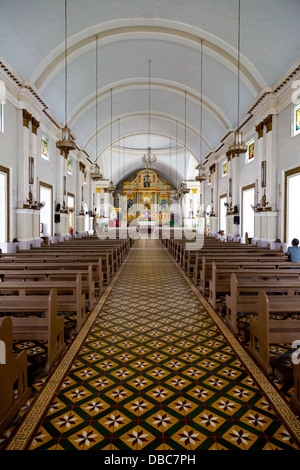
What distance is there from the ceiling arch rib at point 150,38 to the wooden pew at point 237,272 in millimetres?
7317

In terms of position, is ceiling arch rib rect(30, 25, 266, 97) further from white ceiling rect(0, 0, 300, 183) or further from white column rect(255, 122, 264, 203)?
white column rect(255, 122, 264, 203)

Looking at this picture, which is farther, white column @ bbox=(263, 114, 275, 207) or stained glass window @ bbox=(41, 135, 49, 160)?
stained glass window @ bbox=(41, 135, 49, 160)

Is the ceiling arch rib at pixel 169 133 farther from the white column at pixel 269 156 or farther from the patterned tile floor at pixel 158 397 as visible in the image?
the patterned tile floor at pixel 158 397

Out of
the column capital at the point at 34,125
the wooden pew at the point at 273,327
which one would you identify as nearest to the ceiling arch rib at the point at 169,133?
the column capital at the point at 34,125

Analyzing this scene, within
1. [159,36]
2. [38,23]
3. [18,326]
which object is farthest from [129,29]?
[18,326]

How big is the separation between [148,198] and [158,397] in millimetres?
35581

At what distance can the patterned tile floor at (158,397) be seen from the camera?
7.10ft

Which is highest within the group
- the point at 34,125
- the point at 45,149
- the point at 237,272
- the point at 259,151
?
the point at 34,125

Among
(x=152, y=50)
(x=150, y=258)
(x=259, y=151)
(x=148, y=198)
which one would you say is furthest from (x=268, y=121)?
(x=148, y=198)

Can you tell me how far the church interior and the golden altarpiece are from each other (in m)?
15.2

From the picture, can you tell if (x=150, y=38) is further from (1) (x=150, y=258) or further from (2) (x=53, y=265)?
(2) (x=53, y=265)

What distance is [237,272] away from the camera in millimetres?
4703

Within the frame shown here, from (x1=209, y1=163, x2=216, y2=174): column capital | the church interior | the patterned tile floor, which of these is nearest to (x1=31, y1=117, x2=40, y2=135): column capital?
the church interior

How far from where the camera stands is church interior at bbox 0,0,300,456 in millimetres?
2438
